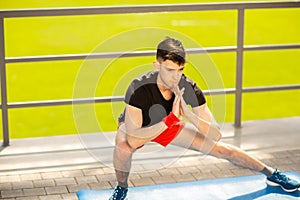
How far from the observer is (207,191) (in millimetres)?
4863

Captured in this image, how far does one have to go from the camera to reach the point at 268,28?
20375 mm

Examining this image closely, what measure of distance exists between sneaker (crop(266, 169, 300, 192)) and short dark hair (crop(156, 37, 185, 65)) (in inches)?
48.8

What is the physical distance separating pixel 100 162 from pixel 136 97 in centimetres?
141

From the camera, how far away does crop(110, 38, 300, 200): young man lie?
427 centimetres

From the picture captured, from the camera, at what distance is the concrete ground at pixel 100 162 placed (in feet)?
16.7

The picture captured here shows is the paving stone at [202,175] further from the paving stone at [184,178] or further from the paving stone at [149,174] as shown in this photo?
the paving stone at [149,174]

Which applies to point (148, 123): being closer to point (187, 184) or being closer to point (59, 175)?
point (187, 184)

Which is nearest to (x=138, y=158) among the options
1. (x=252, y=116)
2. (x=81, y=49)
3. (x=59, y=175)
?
(x=59, y=175)

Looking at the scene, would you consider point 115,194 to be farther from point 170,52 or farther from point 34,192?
point 170,52

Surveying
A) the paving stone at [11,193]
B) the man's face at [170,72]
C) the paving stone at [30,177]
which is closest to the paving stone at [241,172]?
the man's face at [170,72]

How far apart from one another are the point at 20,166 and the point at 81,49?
13.4 m

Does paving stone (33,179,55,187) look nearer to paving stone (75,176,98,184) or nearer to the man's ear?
paving stone (75,176,98,184)

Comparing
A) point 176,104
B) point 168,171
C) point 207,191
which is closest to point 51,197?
point 168,171

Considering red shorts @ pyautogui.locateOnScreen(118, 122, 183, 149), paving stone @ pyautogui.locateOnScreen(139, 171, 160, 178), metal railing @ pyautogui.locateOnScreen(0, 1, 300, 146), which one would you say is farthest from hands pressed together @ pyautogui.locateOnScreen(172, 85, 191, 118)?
paving stone @ pyautogui.locateOnScreen(139, 171, 160, 178)
